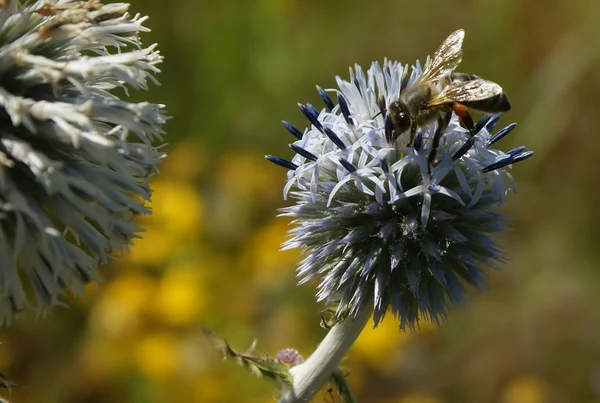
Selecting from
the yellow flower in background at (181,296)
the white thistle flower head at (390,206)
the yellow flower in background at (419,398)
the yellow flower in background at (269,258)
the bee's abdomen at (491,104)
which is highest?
the bee's abdomen at (491,104)

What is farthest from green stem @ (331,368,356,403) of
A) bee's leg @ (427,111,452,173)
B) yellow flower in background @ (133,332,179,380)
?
yellow flower in background @ (133,332,179,380)

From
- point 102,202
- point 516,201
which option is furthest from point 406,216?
point 516,201

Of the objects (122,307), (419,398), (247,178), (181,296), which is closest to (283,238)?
(247,178)

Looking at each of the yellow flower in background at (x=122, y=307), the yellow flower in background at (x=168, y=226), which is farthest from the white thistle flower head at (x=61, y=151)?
the yellow flower in background at (x=168, y=226)

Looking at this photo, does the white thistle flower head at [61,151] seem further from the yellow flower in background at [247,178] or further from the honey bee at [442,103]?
the yellow flower in background at [247,178]

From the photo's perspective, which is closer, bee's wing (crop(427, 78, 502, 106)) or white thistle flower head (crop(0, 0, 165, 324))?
white thistle flower head (crop(0, 0, 165, 324))

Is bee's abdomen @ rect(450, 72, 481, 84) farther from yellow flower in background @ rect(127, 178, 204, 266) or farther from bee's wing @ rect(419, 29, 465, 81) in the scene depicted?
yellow flower in background @ rect(127, 178, 204, 266)

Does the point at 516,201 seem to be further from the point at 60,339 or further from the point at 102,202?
the point at 102,202

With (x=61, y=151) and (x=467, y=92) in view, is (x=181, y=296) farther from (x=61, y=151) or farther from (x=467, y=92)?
(x=467, y=92)
